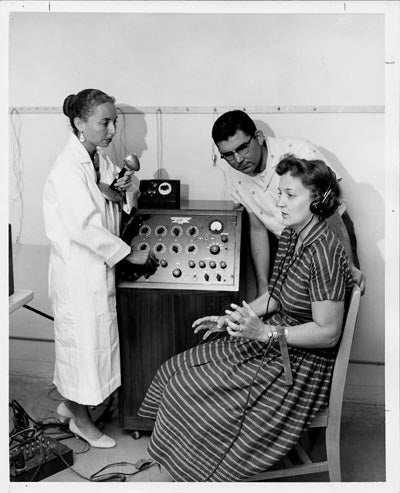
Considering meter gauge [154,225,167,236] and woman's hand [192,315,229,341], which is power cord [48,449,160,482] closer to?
woman's hand [192,315,229,341]

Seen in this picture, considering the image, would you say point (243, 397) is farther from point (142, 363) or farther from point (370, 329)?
point (370, 329)

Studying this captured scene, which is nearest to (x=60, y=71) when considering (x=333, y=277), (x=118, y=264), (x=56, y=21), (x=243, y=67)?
(x=56, y=21)

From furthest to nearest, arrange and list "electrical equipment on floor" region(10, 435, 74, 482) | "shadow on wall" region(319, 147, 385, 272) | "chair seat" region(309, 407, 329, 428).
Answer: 1. "shadow on wall" region(319, 147, 385, 272)
2. "electrical equipment on floor" region(10, 435, 74, 482)
3. "chair seat" region(309, 407, 329, 428)

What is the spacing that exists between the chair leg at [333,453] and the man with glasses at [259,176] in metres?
0.57

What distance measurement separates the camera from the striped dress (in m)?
2.17

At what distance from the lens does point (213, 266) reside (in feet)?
8.82

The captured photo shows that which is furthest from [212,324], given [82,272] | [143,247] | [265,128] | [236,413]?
[265,128]

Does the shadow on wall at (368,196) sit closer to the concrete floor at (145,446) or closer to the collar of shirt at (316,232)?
Answer: the concrete floor at (145,446)

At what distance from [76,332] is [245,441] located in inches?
36.4

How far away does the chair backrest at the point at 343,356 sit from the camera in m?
2.13

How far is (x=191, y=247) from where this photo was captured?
2.75 meters

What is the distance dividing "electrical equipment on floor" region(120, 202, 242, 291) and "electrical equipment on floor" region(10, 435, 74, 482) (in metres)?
0.73

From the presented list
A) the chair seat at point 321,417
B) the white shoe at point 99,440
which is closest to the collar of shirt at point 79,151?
the white shoe at point 99,440

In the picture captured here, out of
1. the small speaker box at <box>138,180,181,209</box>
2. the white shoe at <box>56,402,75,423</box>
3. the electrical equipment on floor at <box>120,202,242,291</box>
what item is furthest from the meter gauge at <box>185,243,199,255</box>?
the white shoe at <box>56,402,75,423</box>
